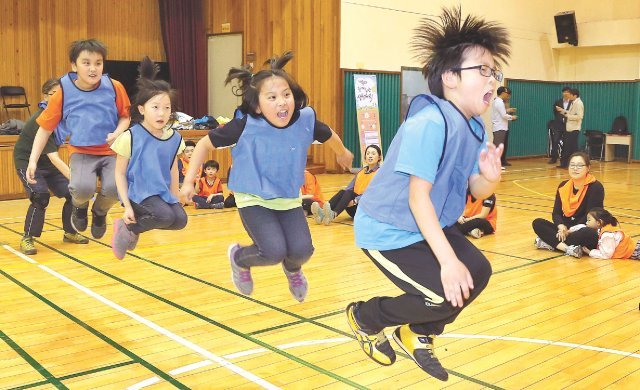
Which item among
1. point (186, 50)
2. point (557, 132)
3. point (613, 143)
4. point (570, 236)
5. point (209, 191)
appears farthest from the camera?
point (613, 143)

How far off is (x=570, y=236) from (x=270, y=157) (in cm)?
379

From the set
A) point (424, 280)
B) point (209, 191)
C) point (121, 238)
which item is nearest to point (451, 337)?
point (424, 280)

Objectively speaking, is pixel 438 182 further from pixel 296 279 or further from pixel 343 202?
pixel 343 202

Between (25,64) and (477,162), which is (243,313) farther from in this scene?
(25,64)

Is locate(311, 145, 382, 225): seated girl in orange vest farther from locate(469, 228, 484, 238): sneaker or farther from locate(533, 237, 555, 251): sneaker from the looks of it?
locate(533, 237, 555, 251): sneaker

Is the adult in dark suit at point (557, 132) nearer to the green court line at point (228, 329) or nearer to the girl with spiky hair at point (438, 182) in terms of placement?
the green court line at point (228, 329)

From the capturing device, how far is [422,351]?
2760 mm

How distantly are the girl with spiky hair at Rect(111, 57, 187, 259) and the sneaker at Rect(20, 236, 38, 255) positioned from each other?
227 centimetres

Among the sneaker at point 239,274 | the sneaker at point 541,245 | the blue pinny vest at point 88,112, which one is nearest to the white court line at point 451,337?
the sneaker at point 239,274

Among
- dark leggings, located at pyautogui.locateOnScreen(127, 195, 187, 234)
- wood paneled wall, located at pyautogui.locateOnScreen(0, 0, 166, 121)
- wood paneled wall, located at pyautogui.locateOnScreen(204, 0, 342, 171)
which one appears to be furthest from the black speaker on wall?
dark leggings, located at pyautogui.locateOnScreen(127, 195, 187, 234)

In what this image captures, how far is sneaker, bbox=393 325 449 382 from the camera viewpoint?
2.69m

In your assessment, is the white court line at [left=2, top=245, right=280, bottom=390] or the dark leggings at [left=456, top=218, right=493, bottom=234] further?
the dark leggings at [left=456, top=218, right=493, bottom=234]

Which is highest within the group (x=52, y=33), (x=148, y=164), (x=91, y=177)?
(x=52, y=33)

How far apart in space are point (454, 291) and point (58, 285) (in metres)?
3.69
